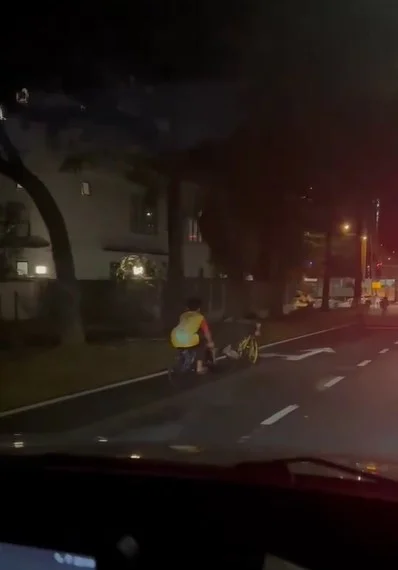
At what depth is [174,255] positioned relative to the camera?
30.8m

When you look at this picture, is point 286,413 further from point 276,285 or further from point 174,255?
point 276,285

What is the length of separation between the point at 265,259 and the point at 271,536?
37.3 m

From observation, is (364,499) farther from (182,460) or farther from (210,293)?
(210,293)

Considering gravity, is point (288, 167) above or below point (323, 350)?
above

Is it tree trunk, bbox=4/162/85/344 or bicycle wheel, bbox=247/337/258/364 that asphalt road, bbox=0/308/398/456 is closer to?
bicycle wheel, bbox=247/337/258/364

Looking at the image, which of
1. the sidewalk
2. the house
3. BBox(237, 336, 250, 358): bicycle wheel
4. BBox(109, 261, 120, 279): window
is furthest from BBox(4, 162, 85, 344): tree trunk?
BBox(109, 261, 120, 279): window

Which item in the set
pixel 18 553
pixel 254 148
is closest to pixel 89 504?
pixel 18 553

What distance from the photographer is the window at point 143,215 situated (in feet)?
145

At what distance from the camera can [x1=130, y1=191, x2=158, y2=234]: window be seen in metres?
44.1

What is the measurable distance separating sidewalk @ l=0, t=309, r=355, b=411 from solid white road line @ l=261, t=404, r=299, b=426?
3785 mm

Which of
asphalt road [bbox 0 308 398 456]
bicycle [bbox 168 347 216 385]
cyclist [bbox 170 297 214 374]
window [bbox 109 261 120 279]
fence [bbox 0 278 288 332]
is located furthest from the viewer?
window [bbox 109 261 120 279]

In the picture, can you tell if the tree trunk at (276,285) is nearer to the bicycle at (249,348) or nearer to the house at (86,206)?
the house at (86,206)

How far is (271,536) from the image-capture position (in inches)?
119

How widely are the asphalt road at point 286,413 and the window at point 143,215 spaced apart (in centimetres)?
2402
